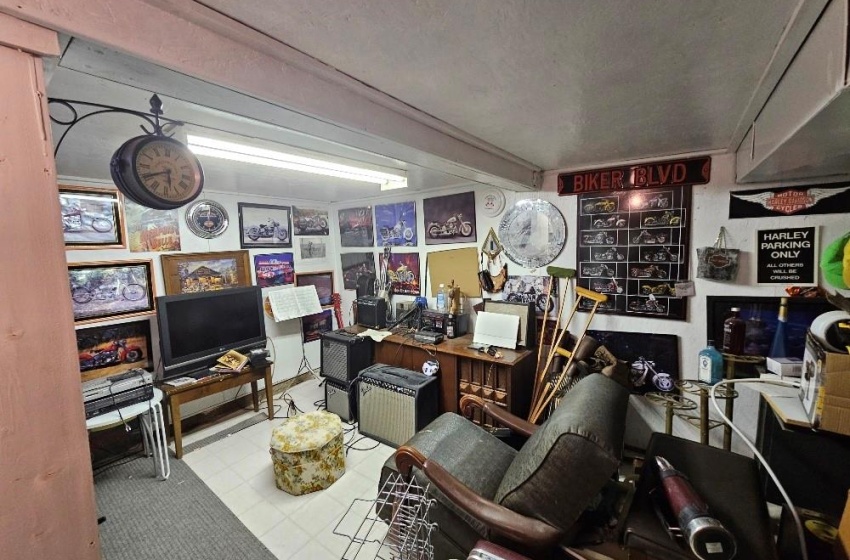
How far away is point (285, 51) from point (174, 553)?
2529mm

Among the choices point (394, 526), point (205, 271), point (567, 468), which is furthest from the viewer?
point (205, 271)

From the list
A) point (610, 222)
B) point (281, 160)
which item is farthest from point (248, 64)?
point (610, 222)

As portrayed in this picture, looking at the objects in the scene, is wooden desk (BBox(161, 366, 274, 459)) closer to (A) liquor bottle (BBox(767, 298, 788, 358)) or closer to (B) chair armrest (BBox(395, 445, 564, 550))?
(B) chair armrest (BBox(395, 445, 564, 550))

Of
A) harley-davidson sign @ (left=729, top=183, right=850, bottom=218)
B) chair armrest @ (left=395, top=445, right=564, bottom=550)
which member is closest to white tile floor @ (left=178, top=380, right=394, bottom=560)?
chair armrest @ (left=395, top=445, right=564, bottom=550)

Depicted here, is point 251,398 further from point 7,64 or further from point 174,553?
point 7,64

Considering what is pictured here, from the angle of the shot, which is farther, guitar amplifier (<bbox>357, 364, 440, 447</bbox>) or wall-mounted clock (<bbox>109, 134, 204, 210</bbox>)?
guitar amplifier (<bbox>357, 364, 440, 447</bbox>)

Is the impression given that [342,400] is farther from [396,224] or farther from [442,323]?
[396,224]

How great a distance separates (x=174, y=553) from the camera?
71.8 inches

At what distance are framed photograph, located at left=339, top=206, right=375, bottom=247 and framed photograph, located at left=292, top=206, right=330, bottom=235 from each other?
214 mm

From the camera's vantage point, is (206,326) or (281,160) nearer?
(281,160)

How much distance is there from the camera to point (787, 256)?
196 centimetres

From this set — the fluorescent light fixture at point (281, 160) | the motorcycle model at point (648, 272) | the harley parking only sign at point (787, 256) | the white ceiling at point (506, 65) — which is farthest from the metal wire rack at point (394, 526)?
the harley parking only sign at point (787, 256)

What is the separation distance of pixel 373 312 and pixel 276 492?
5.64ft

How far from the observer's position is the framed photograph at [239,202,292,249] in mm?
3527
